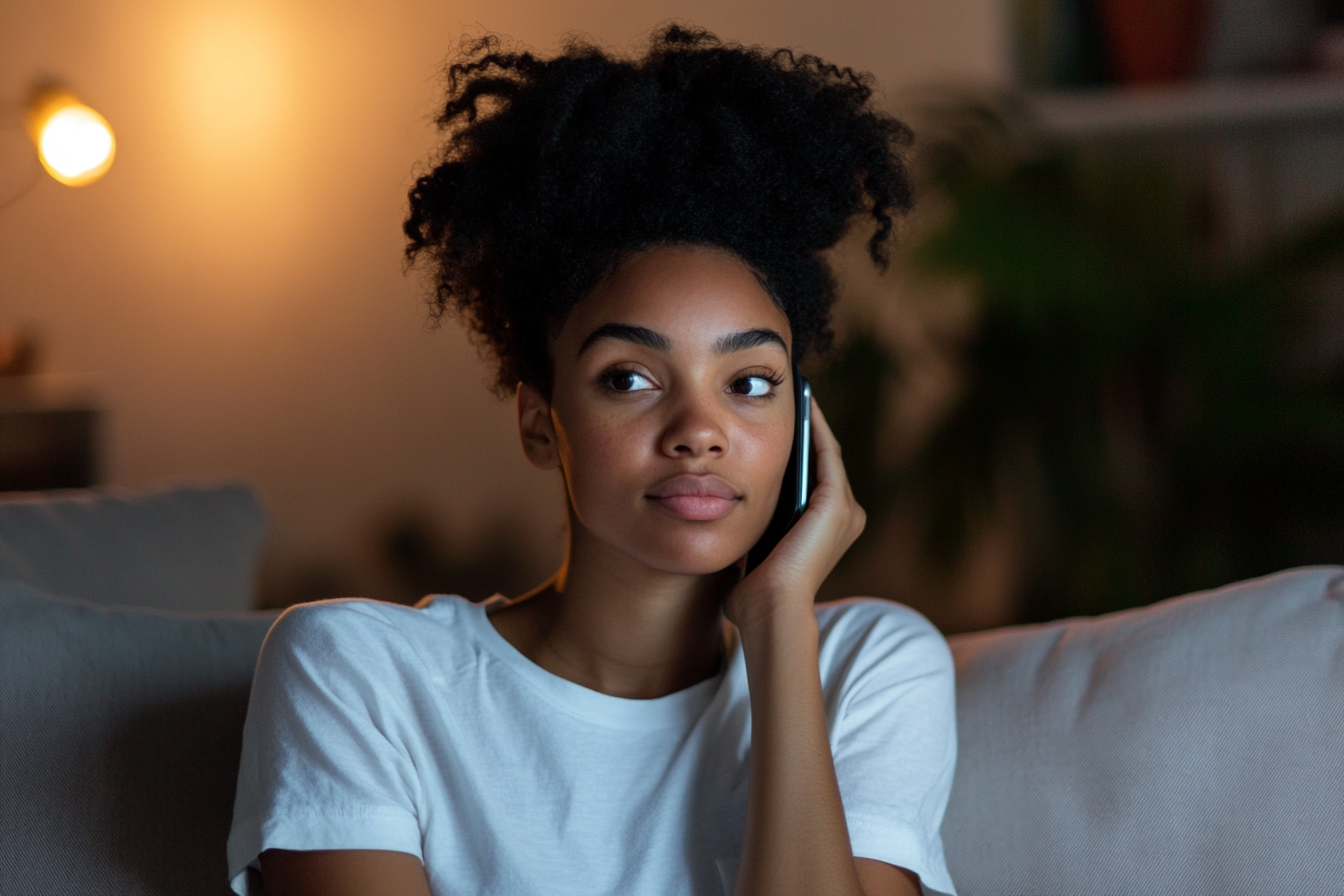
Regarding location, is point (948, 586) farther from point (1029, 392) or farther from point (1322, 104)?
point (1322, 104)

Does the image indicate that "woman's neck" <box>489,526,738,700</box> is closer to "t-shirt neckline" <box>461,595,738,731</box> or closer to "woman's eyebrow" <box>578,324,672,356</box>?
"t-shirt neckline" <box>461,595,738,731</box>

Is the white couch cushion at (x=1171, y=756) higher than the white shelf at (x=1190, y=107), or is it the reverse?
the white shelf at (x=1190, y=107)

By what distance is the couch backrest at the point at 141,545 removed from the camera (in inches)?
56.1

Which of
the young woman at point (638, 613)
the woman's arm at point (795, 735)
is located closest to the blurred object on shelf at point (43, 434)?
the young woman at point (638, 613)

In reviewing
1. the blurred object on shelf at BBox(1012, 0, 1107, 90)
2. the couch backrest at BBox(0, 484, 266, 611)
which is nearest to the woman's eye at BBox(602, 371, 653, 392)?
the couch backrest at BBox(0, 484, 266, 611)

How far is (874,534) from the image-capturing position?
253 centimetres

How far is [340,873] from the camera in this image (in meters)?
0.94

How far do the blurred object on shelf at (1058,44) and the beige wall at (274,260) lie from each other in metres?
0.64

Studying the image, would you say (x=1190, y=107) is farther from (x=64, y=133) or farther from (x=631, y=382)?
(x=64, y=133)

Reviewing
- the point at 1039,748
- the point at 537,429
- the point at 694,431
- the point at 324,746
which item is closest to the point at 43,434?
the point at 537,429

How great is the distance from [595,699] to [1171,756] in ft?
1.73

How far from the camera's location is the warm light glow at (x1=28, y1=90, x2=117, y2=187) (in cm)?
209

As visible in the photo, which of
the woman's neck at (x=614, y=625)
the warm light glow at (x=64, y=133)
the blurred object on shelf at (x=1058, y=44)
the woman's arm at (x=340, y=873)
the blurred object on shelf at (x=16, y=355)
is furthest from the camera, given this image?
the blurred object on shelf at (x=16, y=355)

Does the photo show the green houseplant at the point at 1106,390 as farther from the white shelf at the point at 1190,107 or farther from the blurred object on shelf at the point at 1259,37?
the blurred object on shelf at the point at 1259,37
